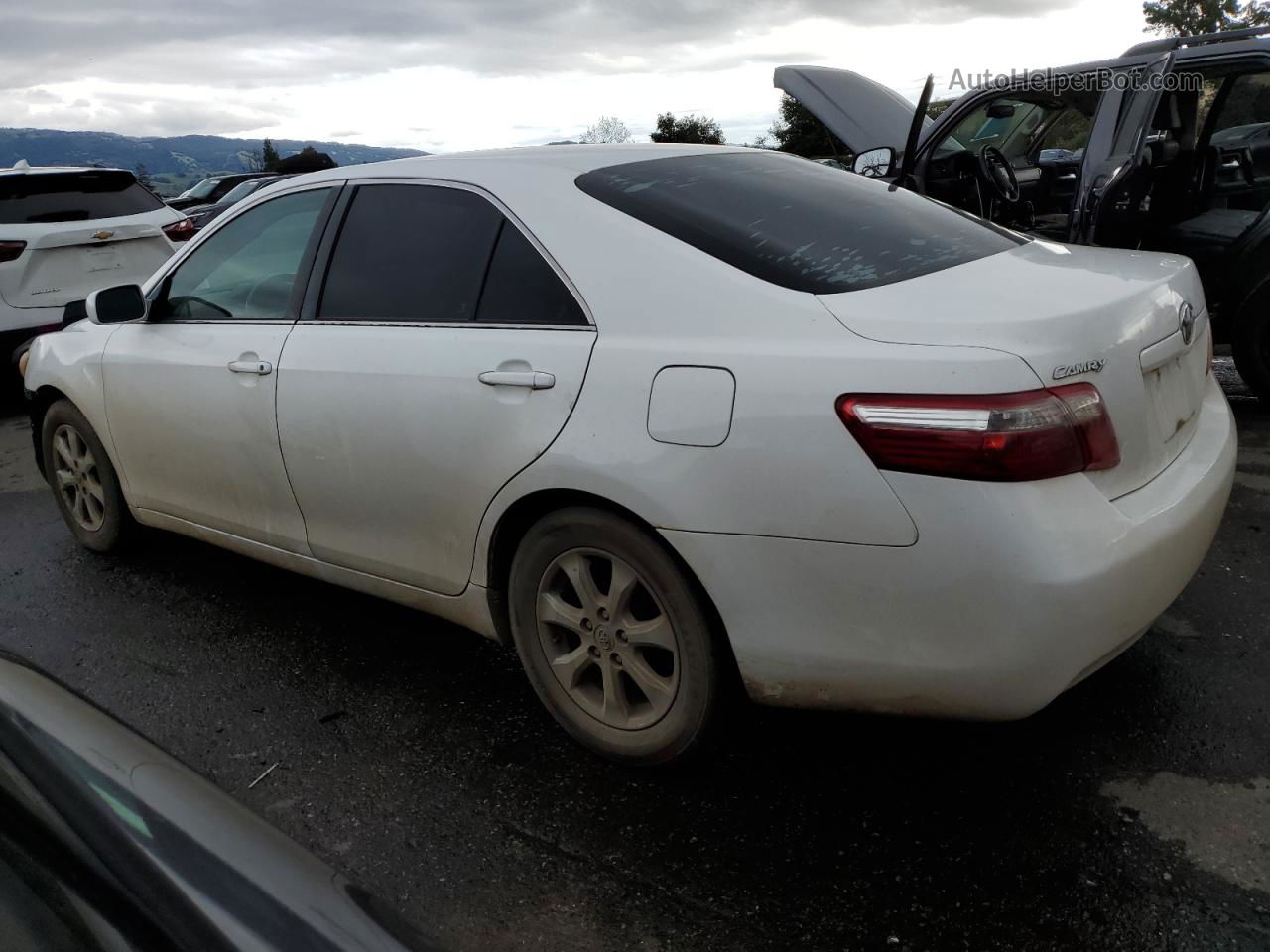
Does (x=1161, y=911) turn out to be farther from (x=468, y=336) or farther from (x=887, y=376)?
(x=468, y=336)

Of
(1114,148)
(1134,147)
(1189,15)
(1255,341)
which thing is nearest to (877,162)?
(1114,148)

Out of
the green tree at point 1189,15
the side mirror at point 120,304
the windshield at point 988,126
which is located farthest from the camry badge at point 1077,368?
the green tree at point 1189,15

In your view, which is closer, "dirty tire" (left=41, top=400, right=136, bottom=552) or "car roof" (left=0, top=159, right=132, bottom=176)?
"dirty tire" (left=41, top=400, right=136, bottom=552)

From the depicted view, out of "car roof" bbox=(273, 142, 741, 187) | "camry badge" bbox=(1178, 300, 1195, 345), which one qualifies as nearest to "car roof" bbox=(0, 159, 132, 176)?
→ "car roof" bbox=(273, 142, 741, 187)

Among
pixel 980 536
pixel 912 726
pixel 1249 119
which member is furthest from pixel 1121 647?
pixel 1249 119

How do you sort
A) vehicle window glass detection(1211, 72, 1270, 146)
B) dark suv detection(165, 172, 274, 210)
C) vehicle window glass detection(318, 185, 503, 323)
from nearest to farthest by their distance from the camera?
vehicle window glass detection(318, 185, 503, 323), vehicle window glass detection(1211, 72, 1270, 146), dark suv detection(165, 172, 274, 210)

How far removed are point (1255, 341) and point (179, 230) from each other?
764cm

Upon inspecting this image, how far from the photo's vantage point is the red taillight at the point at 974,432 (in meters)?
2.19

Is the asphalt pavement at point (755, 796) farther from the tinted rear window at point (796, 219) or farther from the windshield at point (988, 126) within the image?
the windshield at point (988, 126)

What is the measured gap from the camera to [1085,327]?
93.5 inches

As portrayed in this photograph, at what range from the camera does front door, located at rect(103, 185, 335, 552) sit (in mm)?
3521

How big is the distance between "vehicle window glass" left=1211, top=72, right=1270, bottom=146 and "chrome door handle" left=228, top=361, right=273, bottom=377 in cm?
493

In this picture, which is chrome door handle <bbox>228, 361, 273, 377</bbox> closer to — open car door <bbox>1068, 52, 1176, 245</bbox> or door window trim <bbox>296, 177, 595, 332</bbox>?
door window trim <bbox>296, 177, 595, 332</bbox>

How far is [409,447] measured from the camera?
9.93 feet
